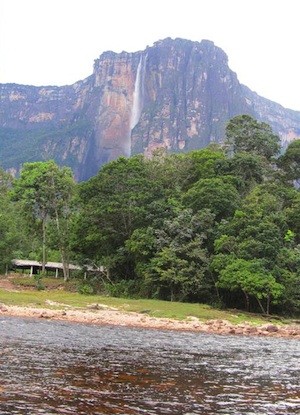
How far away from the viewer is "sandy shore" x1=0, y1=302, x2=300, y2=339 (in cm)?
3794

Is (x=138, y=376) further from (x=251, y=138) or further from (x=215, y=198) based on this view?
(x=251, y=138)

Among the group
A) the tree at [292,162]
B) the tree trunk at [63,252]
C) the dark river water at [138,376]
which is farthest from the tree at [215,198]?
the dark river water at [138,376]

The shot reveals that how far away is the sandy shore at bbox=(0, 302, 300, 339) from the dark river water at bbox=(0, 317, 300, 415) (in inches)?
380

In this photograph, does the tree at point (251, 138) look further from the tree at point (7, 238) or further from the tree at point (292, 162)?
the tree at point (7, 238)

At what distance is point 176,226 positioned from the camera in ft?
182

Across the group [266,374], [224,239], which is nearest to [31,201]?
[224,239]

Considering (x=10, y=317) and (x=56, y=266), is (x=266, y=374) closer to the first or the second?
(x=10, y=317)

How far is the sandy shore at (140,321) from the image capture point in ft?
124

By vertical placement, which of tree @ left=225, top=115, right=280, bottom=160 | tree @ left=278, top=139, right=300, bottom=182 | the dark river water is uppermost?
tree @ left=225, top=115, right=280, bottom=160

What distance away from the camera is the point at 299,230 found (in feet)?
197

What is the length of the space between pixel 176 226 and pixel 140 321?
17.9 m

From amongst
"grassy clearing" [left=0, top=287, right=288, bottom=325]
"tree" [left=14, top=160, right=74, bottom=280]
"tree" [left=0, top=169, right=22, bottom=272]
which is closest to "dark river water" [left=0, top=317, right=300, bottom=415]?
"grassy clearing" [left=0, top=287, right=288, bottom=325]

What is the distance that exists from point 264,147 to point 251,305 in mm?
36751

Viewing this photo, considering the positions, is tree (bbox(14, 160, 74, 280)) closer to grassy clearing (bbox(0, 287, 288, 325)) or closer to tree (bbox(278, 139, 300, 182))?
grassy clearing (bbox(0, 287, 288, 325))
